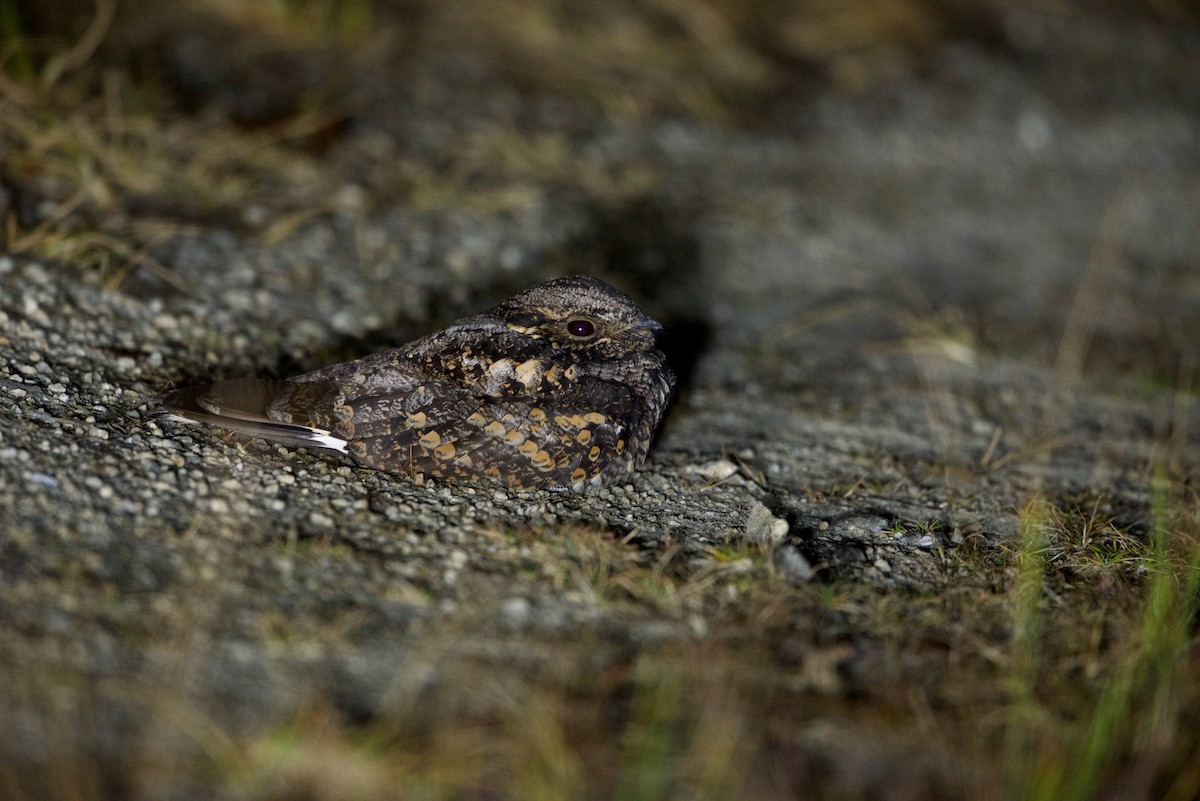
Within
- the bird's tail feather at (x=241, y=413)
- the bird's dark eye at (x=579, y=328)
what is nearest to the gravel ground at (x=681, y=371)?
the bird's tail feather at (x=241, y=413)

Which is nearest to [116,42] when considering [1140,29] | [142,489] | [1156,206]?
[142,489]

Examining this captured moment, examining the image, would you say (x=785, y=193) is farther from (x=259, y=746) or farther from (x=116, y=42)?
(x=259, y=746)

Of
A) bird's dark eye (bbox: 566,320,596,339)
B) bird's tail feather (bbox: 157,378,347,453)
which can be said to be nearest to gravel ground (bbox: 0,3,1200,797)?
bird's tail feather (bbox: 157,378,347,453)

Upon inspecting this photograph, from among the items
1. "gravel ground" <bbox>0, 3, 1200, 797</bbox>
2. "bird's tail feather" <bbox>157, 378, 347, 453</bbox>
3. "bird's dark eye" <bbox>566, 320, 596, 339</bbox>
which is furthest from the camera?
"bird's dark eye" <bbox>566, 320, 596, 339</bbox>

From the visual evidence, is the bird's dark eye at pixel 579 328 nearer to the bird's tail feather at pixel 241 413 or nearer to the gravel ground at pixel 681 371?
the gravel ground at pixel 681 371

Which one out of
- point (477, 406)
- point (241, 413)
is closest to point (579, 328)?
point (477, 406)

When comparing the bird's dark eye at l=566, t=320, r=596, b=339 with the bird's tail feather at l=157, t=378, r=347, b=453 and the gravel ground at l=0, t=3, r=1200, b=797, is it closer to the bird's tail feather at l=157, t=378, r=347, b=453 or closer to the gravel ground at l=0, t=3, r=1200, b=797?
the gravel ground at l=0, t=3, r=1200, b=797
